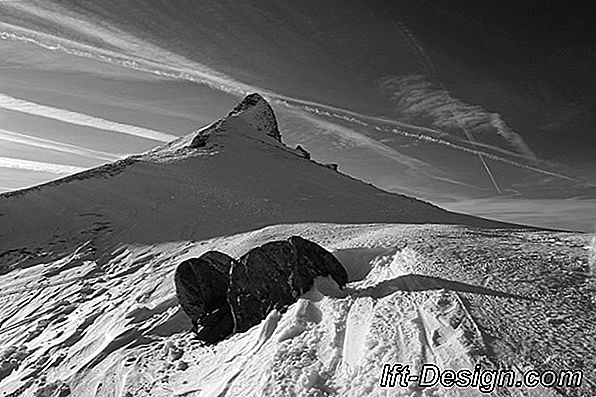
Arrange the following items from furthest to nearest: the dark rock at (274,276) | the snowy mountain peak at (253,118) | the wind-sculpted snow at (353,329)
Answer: the snowy mountain peak at (253,118), the dark rock at (274,276), the wind-sculpted snow at (353,329)

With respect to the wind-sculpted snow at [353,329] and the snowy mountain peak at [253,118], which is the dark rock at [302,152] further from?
the wind-sculpted snow at [353,329]

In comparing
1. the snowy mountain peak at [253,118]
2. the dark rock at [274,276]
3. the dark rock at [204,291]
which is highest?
the snowy mountain peak at [253,118]

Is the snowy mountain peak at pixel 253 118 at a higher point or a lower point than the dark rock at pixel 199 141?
higher

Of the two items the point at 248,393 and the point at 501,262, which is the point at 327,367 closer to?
the point at 248,393

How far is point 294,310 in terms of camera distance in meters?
8.66

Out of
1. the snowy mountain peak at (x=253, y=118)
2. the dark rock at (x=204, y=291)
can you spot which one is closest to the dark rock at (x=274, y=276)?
the dark rock at (x=204, y=291)

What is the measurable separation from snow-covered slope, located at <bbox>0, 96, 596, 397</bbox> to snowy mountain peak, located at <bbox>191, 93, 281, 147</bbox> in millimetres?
26589

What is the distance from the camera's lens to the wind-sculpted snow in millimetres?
6246

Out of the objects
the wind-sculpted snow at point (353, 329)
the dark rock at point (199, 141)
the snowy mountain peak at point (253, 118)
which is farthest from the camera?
the snowy mountain peak at point (253, 118)

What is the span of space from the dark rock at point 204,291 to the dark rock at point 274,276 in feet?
2.68

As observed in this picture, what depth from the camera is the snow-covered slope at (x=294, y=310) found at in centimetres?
638

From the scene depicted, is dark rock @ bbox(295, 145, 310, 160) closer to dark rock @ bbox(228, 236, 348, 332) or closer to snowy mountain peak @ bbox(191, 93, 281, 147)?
snowy mountain peak @ bbox(191, 93, 281, 147)

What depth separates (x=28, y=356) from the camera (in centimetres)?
1063

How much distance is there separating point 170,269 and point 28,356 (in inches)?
211
